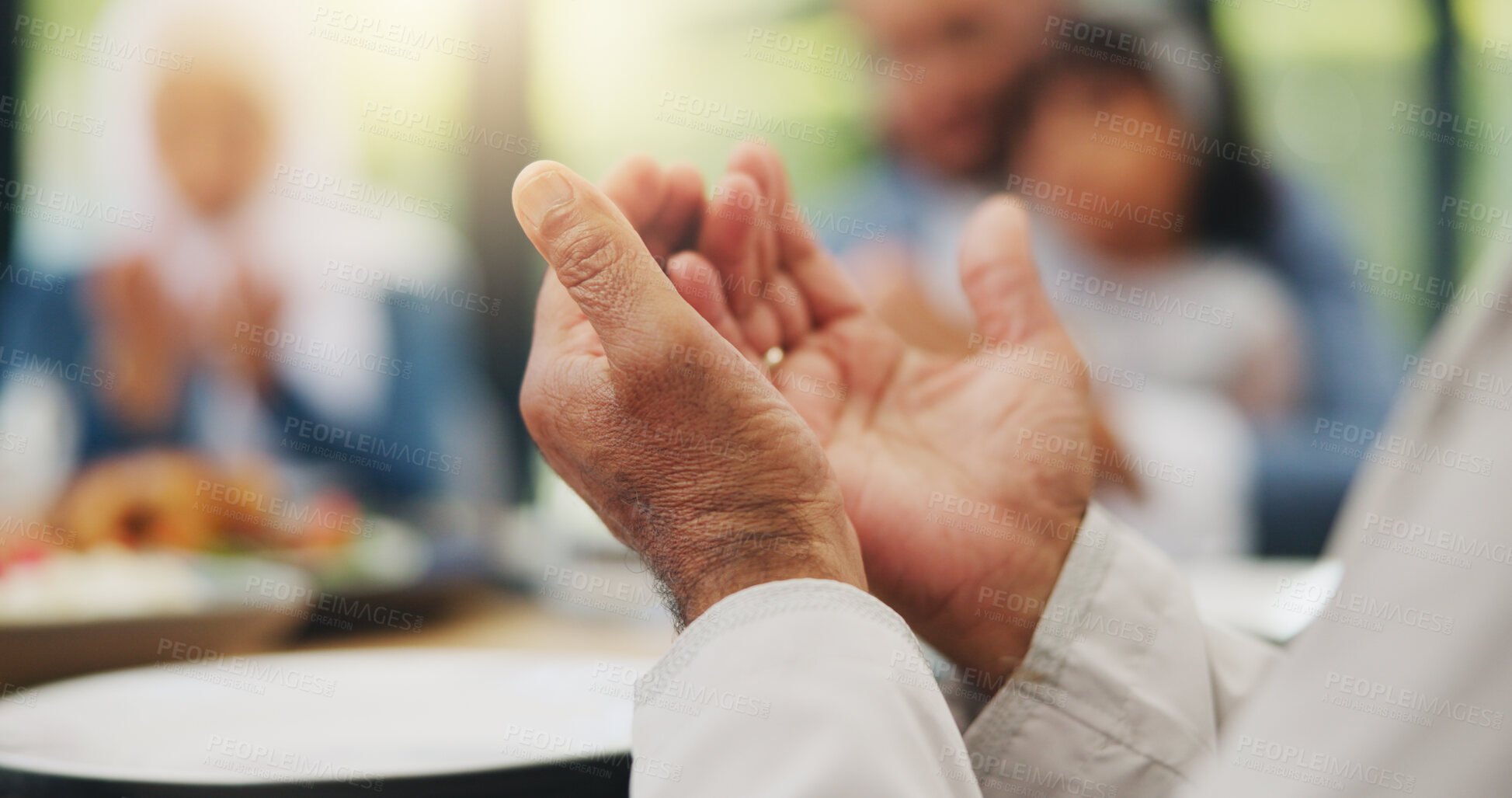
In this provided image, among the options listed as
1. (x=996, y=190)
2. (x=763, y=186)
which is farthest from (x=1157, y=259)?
(x=763, y=186)

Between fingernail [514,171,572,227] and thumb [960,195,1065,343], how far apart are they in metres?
0.27

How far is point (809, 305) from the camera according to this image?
524 mm

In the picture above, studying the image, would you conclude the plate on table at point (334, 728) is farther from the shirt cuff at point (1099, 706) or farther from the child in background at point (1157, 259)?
the child in background at point (1157, 259)

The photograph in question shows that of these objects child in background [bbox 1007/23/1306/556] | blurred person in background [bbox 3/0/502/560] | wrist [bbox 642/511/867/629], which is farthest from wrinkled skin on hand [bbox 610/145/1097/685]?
blurred person in background [bbox 3/0/502/560]

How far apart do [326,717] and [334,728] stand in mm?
19

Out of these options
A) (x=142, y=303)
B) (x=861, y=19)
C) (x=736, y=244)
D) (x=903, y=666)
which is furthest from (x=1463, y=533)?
(x=142, y=303)

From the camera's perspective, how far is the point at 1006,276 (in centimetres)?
52

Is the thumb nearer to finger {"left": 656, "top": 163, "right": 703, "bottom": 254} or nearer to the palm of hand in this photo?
the palm of hand

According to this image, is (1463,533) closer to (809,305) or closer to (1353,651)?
(1353,651)

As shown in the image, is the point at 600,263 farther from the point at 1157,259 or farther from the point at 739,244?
the point at 1157,259

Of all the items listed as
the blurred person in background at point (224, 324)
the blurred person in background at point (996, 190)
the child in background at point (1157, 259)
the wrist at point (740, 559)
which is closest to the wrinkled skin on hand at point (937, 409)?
the wrist at point (740, 559)

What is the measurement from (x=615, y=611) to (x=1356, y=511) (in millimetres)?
726

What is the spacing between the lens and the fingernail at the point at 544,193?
0.33 m

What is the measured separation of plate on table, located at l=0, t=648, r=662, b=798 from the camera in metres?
0.28
